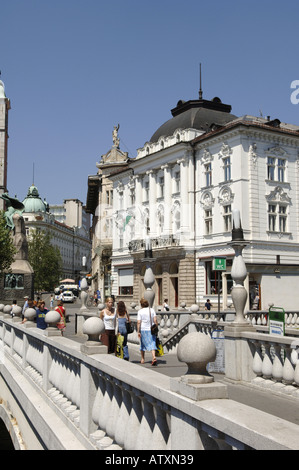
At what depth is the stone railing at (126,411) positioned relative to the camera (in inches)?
103

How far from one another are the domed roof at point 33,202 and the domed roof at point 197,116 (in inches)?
3409

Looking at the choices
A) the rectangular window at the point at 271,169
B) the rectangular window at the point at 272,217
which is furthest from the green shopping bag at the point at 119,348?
the rectangular window at the point at 271,169

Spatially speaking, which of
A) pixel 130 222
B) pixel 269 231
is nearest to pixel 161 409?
pixel 269 231

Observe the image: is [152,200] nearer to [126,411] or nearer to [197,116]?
[197,116]

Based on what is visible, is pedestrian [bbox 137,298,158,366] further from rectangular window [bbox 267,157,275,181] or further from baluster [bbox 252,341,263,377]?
rectangular window [bbox 267,157,275,181]

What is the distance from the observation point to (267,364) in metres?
8.24

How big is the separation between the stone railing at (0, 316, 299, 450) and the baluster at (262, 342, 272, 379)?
358 centimetres

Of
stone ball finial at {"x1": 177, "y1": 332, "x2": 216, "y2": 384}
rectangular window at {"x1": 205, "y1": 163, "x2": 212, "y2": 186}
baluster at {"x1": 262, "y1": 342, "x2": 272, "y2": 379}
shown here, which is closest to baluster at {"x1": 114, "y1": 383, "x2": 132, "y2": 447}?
stone ball finial at {"x1": 177, "y1": 332, "x2": 216, "y2": 384}

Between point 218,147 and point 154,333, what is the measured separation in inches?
Result: 1081

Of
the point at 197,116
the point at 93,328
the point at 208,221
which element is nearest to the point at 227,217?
the point at 208,221

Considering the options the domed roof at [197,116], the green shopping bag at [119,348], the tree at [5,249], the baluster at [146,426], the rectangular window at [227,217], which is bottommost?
the green shopping bag at [119,348]

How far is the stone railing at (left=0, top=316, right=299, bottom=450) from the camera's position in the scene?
2.62 meters

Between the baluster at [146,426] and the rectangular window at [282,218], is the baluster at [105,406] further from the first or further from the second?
the rectangular window at [282,218]
